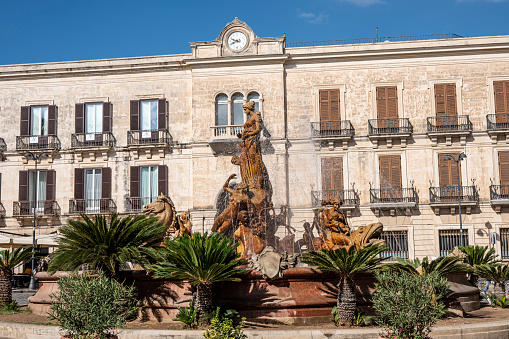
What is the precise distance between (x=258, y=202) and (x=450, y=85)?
1955 centimetres

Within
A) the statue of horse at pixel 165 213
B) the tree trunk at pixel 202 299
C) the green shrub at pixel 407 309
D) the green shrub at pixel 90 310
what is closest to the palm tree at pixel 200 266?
the tree trunk at pixel 202 299

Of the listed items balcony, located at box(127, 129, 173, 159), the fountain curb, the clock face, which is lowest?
the fountain curb

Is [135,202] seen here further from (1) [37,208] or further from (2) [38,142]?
(2) [38,142]

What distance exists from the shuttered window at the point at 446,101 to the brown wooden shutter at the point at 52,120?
20941 millimetres

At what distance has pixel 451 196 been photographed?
29.9 m

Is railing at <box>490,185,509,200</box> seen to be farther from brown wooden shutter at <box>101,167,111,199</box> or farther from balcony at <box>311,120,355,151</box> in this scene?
brown wooden shutter at <box>101,167,111,199</box>

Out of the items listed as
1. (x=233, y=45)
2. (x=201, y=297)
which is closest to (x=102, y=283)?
(x=201, y=297)

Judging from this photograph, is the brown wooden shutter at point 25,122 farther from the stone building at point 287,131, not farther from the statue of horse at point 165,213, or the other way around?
the statue of horse at point 165,213

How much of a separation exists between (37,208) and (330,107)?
55.9ft

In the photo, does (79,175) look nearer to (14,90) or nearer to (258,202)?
(14,90)

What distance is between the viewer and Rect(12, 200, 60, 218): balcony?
32.5 metres

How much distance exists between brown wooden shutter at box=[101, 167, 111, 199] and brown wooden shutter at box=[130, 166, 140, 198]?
4.31 feet

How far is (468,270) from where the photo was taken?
1320cm

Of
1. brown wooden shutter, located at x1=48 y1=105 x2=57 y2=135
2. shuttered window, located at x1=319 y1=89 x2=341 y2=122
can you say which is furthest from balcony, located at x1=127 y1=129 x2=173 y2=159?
shuttered window, located at x1=319 y1=89 x2=341 y2=122
